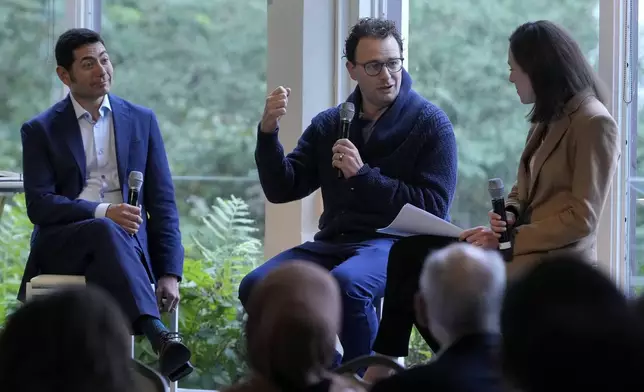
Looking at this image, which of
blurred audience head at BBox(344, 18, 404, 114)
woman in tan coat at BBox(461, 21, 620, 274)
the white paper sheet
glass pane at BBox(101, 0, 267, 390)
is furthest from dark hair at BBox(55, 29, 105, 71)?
woman in tan coat at BBox(461, 21, 620, 274)

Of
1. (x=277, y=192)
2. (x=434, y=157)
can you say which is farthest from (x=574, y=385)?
(x=277, y=192)

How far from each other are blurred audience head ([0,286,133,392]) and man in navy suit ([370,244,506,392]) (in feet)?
1.85

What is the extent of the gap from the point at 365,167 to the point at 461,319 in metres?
1.60

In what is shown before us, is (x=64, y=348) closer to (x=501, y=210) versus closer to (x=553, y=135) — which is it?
(x=501, y=210)

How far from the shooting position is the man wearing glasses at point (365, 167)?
3488 mm

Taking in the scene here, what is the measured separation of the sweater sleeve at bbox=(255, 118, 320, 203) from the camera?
12.6 ft

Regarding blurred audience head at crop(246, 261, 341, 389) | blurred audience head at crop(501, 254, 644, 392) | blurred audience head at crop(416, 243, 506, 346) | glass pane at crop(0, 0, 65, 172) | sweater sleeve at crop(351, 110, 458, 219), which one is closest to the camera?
blurred audience head at crop(501, 254, 644, 392)

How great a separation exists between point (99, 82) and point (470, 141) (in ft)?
5.26

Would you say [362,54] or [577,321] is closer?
[577,321]

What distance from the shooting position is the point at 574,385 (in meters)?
1.22

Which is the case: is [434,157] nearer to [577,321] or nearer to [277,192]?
[277,192]

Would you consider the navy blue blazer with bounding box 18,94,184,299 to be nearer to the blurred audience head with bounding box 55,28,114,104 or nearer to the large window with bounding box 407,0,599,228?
the blurred audience head with bounding box 55,28,114,104

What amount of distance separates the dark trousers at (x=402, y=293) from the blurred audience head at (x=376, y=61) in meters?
0.74

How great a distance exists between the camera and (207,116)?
477 centimetres
